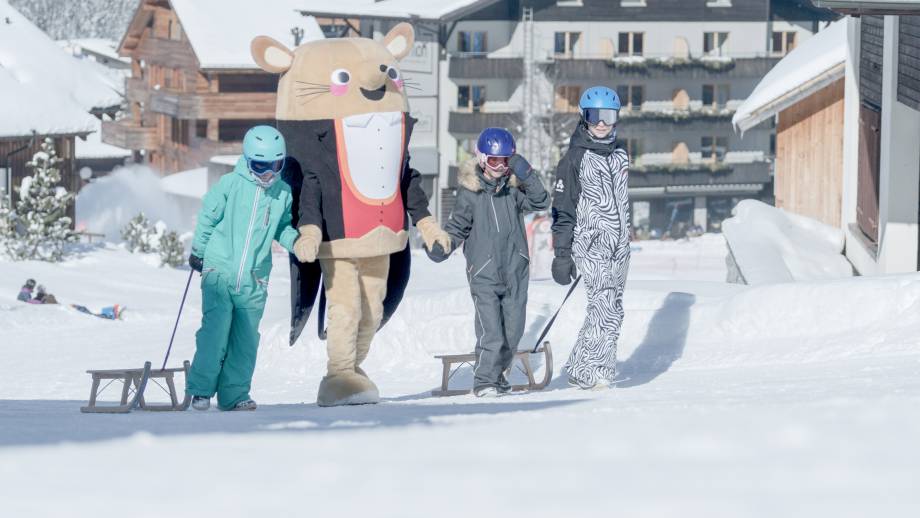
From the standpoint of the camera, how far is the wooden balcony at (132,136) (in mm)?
55844

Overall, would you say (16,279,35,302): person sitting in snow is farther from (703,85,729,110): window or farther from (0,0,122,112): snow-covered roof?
(703,85,729,110): window

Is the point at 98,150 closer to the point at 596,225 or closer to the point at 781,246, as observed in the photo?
the point at 781,246

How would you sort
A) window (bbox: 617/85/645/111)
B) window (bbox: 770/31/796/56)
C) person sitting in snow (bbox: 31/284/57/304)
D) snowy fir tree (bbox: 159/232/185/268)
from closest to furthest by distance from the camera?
person sitting in snow (bbox: 31/284/57/304), snowy fir tree (bbox: 159/232/185/268), window (bbox: 617/85/645/111), window (bbox: 770/31/796/56)

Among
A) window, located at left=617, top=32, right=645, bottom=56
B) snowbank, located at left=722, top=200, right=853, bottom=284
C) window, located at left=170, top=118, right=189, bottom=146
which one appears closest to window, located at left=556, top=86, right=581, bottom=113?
window, located at left=617, top=32, right=645, bottom=56

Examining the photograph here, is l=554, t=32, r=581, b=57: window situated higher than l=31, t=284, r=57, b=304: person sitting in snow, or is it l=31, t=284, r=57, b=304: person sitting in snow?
l=554, t=32, r=581, b=57: window

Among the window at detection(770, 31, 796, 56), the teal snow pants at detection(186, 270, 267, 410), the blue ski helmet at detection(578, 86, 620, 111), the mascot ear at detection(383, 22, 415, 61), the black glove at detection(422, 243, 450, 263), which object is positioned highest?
the window at detection(770, 31, 796, 56)

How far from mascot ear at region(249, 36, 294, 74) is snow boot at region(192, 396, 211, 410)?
1851mm

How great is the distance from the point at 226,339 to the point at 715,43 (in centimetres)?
4553

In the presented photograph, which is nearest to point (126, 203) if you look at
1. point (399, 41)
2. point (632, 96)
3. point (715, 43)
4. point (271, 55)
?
point (632, 96)

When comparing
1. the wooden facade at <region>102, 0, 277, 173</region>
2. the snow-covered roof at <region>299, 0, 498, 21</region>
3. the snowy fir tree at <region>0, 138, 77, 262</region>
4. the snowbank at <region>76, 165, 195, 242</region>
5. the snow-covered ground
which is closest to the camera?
the snow-covered ground

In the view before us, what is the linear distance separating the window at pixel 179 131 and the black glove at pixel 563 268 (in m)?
46.1

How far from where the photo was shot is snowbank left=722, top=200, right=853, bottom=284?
50.9 feet

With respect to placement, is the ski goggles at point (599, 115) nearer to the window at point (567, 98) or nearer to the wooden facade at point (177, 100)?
the window at point (567, 98)

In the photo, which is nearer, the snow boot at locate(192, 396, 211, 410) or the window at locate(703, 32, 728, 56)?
the snow boot at locate(192, 396, 211, 410)
